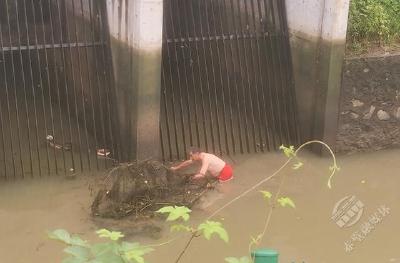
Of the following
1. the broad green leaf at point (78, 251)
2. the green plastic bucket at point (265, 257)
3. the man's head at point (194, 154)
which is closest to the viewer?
the broad green leaf at point (78, 251)

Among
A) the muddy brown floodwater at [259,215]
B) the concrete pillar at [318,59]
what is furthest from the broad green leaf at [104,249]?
the concrete pillar at [318,59]

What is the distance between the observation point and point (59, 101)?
20.6ft

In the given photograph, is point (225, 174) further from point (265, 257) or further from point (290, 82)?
point (265, 257)

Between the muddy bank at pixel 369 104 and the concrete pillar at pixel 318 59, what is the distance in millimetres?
98

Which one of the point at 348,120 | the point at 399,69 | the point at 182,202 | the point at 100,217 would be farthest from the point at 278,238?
the point at 399,69

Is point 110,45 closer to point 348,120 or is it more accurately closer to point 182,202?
point 182,202

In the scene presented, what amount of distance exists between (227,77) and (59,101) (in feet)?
5.90

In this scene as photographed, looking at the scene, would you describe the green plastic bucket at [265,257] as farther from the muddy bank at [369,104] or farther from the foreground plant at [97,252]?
the muddy bank at [369,104]

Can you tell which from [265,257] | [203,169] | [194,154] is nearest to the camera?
[265,257]

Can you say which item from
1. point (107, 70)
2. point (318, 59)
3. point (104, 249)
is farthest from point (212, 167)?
point (104, 249)

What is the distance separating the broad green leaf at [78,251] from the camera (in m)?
2.12

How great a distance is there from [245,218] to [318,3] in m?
2.35

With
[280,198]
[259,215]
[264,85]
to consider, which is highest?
[264,85]

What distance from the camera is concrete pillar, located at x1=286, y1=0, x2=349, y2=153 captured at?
19.2 ft
